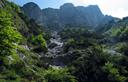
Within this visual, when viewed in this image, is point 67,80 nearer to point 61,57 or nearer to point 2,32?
point 2,32

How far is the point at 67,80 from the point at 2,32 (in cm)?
1972

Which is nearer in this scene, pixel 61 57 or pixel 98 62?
pixel 98 62

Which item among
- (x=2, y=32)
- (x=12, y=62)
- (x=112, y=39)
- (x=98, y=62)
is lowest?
(x=112, y=39)

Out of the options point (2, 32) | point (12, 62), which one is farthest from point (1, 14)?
point (12, 62)

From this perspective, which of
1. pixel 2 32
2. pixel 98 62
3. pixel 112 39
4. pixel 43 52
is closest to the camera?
pixel 2 32

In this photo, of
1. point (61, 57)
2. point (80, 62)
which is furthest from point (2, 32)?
point (61, 57)

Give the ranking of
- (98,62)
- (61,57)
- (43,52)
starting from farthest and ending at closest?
(43,52), (61,57), (98,62)

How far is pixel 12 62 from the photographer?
54750 mm

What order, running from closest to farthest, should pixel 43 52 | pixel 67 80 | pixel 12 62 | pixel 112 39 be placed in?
pixel 12 62 → pixel 67 80 → pixel 43 52 → pixel 112 39

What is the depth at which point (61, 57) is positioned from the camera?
87.2m

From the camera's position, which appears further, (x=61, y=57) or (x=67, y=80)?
(x=61, y=57)

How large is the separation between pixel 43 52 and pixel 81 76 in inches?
1261

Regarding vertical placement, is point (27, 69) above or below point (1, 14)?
below

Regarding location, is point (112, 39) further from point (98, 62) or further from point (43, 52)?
point (98, 62)
